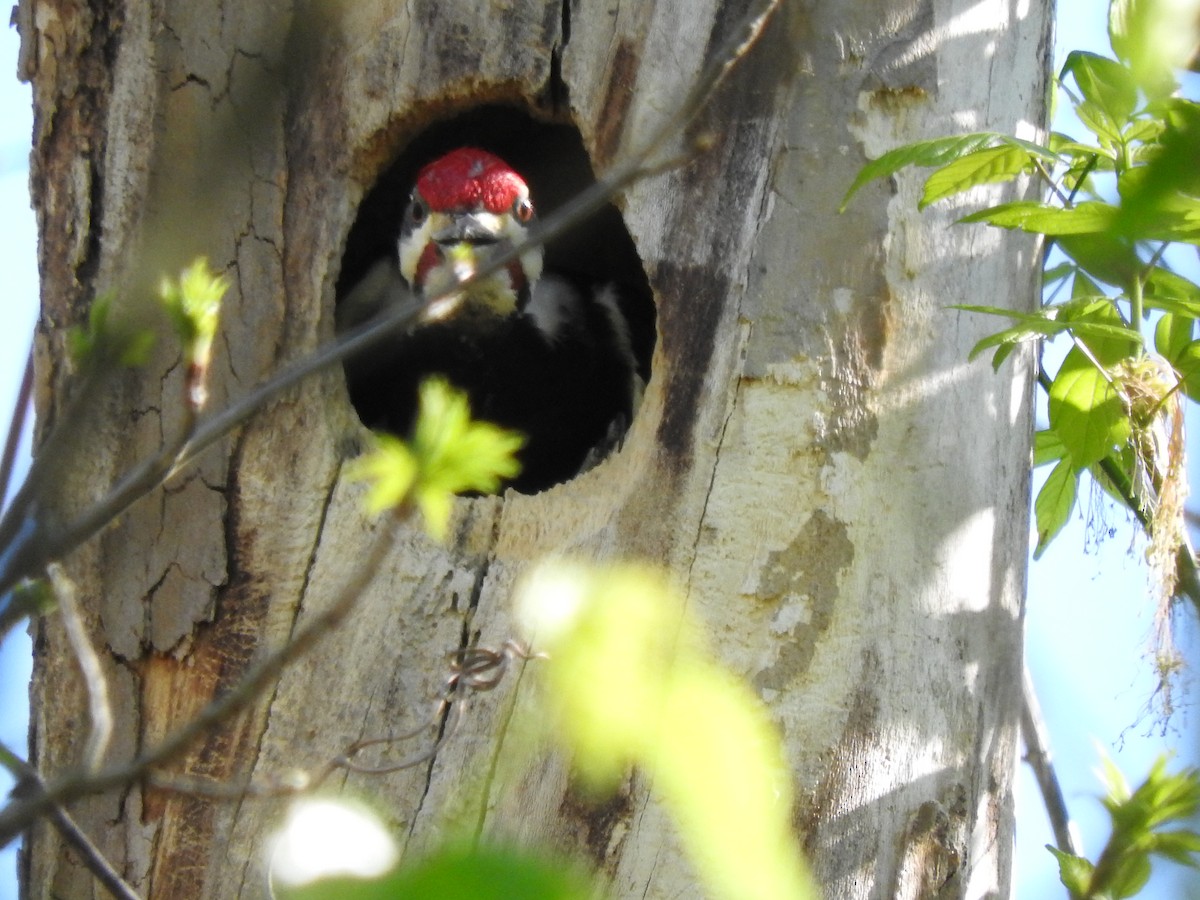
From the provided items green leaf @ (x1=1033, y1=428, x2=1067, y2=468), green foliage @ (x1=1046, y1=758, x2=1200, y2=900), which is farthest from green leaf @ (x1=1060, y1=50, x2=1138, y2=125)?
green foliage @ (x1=1046, y1=758, x2=1200, y2=900)

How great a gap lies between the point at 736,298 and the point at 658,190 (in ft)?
0.70

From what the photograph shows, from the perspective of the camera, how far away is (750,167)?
1.92m

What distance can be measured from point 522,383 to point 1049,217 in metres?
1.61

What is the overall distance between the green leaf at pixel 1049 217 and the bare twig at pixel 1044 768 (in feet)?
3.06

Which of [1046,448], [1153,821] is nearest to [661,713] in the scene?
[1153,821]

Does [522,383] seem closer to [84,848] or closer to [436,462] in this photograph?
[84,848]

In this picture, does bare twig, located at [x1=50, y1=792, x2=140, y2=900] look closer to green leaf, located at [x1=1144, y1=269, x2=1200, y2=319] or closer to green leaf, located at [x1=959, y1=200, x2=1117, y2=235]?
green leaf, located at [x1=959, y1=200, x2=1117, y2=235]

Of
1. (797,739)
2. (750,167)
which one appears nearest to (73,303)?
(750,167)

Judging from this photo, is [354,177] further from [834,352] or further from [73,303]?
[834,352]

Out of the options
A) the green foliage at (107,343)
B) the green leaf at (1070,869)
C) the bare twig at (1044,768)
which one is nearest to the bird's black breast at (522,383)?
the bare twig at (1044,768)

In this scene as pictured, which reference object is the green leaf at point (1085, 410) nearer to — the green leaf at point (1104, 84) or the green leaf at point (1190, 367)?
the green leaf at point (1190, 367)

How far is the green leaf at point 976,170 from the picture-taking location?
1.70m

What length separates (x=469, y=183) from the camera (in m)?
2.69

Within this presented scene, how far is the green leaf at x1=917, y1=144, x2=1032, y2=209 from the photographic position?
1.70 metres
